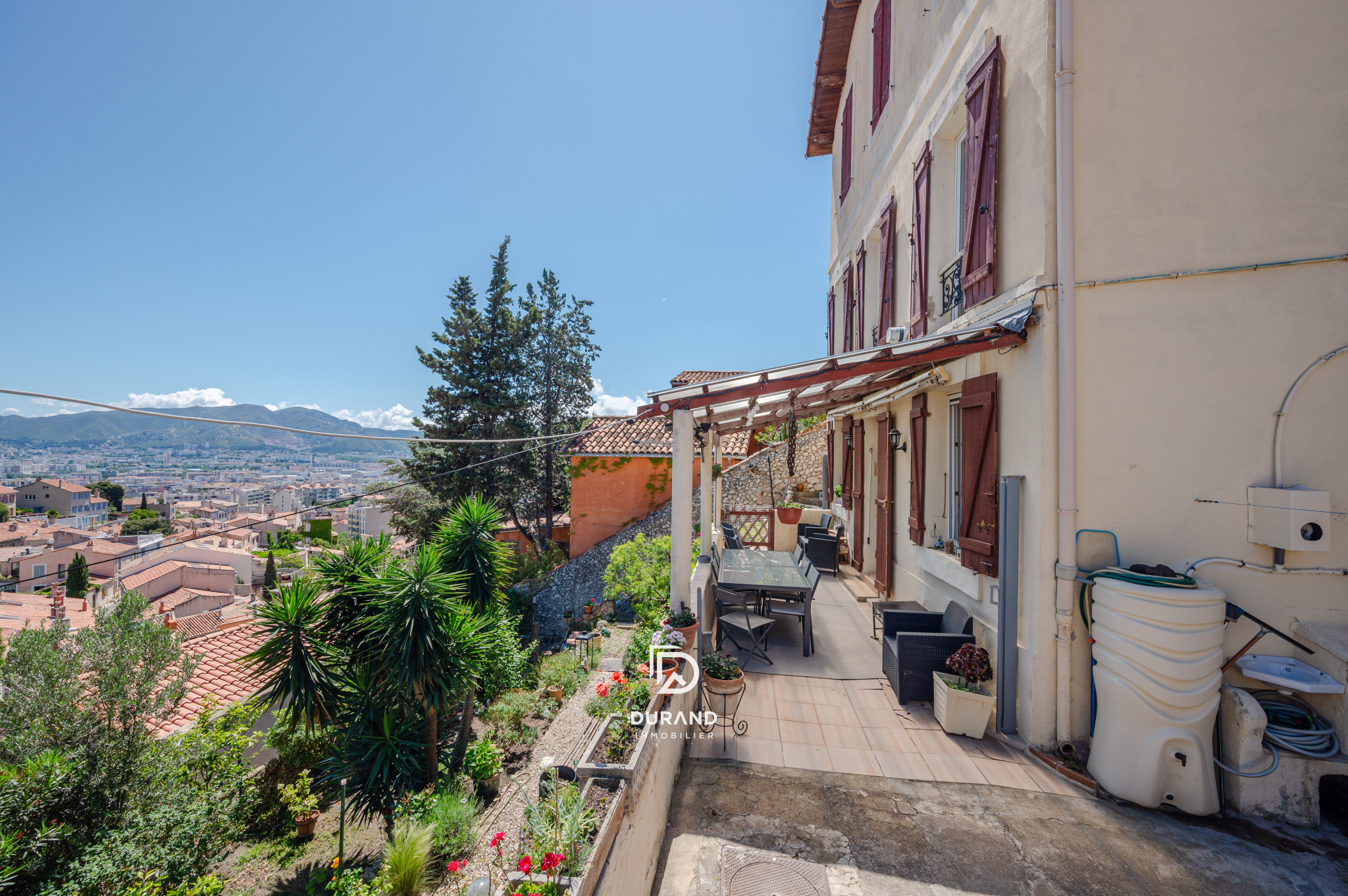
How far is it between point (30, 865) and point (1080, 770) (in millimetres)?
11436

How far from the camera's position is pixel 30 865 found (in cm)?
600

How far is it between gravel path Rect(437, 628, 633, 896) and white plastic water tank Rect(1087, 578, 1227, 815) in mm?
3464

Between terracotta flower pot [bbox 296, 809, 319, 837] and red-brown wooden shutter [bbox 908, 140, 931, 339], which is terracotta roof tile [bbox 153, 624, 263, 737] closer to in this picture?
terracotta flower pot [bbox 296, 809, 319, 837]

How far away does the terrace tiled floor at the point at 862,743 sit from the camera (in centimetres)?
347

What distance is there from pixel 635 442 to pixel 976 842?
15015 millimetres

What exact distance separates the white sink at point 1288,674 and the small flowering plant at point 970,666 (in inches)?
58.2

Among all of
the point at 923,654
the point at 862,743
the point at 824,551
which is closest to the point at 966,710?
the point at 923,654

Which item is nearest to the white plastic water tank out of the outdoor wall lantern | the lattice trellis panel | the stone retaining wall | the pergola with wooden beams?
the pergola with wooden beams

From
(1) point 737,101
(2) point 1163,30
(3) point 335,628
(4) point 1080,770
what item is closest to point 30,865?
(3) point 335,628

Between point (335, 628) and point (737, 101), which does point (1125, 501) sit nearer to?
point (335, 628)

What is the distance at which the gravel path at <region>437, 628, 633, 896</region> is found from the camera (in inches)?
157

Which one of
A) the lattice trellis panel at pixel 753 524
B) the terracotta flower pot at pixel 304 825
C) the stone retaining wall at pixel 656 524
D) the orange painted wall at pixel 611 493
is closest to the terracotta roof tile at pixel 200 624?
the stone retaining wall at pixel 656 524

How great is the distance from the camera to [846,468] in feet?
33.5

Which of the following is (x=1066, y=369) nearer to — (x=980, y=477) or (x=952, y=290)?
(x=980, y=477)
